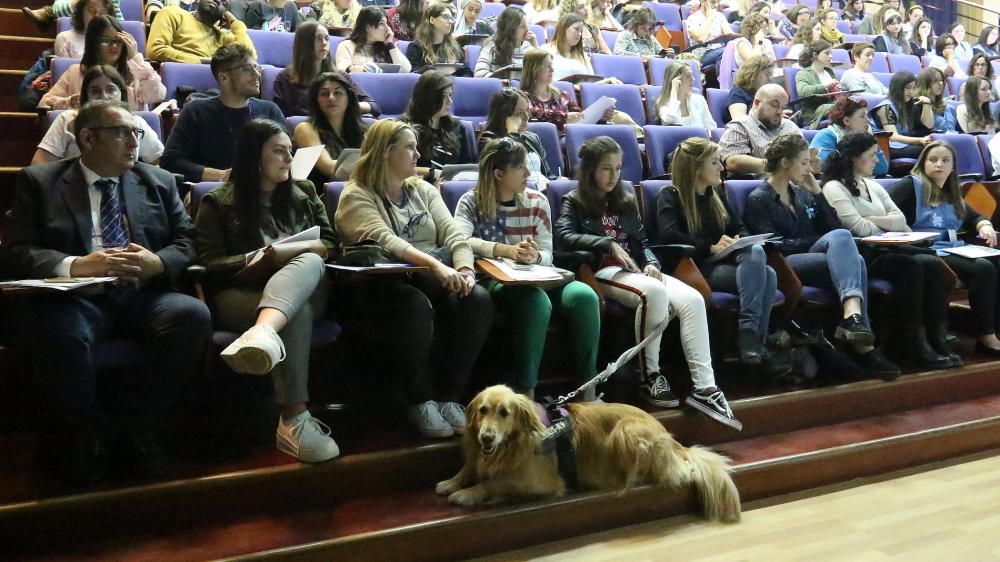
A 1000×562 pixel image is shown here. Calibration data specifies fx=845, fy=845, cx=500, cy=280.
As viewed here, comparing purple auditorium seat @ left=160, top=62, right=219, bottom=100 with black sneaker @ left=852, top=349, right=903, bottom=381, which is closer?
black sneaker @ left=852, top=349, right=903, bottom=381

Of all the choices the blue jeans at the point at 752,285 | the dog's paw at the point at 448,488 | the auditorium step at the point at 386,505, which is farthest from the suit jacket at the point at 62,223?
the blue jeans at the point at 752,285

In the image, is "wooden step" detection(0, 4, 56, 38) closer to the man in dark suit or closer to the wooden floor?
the man in dark suit

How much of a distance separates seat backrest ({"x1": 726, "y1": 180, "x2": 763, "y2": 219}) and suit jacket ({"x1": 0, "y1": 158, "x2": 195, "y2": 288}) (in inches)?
65.9

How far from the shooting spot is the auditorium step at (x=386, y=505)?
60.1 inches

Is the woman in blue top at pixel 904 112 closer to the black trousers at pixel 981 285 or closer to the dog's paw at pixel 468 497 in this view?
the black trousers at pixel 981 285

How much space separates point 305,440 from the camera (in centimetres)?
174

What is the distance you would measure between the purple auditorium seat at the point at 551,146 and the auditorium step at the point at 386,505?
1.10m

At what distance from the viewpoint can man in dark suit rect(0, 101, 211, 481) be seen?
159cm

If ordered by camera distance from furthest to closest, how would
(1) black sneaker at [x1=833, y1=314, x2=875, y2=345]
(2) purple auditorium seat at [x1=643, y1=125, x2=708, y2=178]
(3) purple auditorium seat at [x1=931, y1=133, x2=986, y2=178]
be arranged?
(3) purple auditorium seat at [x1=931, y1=133, x2=986, y2=178], (2) purple auditorium seat at [x1=643, y1=125, x2=708, y2=178], (1) black sneaker at [x1=833, y1=314, x2=875, y2=345]

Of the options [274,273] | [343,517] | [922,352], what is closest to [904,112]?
[922,352]

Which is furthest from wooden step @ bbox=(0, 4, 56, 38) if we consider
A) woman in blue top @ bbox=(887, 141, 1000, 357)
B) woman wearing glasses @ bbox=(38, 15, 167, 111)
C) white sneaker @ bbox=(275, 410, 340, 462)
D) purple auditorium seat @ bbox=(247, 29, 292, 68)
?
woman in blue top @ bbox=(887, 141, 1000, 357)

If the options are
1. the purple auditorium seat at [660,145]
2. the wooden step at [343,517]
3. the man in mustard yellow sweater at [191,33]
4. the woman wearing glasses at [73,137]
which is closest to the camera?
the wooden step at [343,517]

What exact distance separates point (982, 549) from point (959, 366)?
3.43 ft

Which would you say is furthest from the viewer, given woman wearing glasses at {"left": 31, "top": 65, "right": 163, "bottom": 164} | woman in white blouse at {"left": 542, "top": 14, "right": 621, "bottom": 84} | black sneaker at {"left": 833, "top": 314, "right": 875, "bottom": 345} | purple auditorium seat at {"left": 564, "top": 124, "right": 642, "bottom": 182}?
woman in white blouse at {"left": 542, "top": 14, "right": 621, "bottom": 84}
